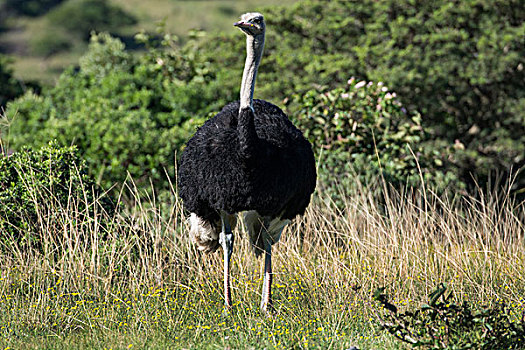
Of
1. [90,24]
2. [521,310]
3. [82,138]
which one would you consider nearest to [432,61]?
[82,138]

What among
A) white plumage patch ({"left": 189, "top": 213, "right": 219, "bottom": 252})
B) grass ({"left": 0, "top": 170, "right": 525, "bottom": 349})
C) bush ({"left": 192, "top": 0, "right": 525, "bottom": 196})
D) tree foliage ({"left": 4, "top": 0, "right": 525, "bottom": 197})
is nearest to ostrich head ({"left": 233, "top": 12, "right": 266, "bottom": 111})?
white plumage patch ({"left": 189, "top": 213, "right": 219, "bottom": 252})

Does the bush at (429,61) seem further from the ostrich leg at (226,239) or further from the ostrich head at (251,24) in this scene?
the ostrich head at (251,24)

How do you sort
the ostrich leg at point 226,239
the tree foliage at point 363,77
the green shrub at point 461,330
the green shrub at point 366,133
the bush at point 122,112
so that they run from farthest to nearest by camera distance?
the tree foliage at point 363,77 → the bush at point 122,112 → the green shrub at point 366,133 → the ostrich leg at point 226,239 → the green shrub at point 461,330

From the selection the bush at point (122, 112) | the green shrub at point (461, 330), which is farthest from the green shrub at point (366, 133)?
the green shrub at point (461, 330)

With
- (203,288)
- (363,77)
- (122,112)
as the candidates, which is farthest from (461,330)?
(363,77)

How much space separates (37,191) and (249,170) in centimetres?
195

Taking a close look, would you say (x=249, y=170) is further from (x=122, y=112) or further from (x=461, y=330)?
(x=122, y=112)

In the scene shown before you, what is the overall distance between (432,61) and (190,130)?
337 cm

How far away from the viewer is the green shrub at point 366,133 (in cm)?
734

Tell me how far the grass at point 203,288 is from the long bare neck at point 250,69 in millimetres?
1324

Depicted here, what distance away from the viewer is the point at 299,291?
5082mm

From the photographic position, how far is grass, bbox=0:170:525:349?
14.4 ft

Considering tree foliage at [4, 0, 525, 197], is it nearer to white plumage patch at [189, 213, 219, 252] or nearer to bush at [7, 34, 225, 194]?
bush at [7, 34, 225, 194]

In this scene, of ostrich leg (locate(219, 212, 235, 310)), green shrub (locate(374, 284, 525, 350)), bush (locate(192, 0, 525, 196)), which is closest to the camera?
green shrub (locate(374, 284, 525, 350))
